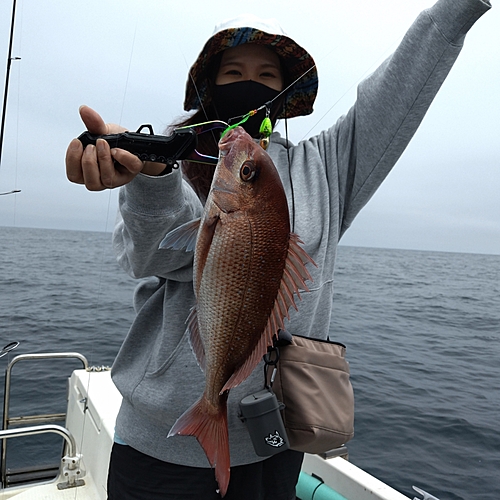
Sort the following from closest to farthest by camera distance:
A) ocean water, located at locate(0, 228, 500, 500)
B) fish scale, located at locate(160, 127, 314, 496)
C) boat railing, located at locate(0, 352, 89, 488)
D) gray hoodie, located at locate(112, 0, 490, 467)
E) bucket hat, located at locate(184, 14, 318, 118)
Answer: fish scale, located at locate(160, 127, 314, 496)
gray hoodie, located at locate(112, 0, 490, 467)
bucket hat, located at locate(184, 14, 318, 118)
boat railing, located at locate(0, 352, 89, 488)
ocean water, located at locate(0, 228, 500, 500)

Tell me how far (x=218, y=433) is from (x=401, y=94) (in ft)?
4.06

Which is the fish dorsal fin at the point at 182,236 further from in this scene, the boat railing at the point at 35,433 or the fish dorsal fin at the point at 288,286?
the boat railing at the point at 35,433

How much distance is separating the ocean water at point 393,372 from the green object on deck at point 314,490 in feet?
7.24

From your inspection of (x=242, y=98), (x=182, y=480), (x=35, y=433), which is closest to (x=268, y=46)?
(x=242, y=98)

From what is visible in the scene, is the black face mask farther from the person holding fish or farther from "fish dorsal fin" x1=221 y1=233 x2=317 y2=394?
"fish dorsal fin" x1=221 y1=233 x2=317 y2=394

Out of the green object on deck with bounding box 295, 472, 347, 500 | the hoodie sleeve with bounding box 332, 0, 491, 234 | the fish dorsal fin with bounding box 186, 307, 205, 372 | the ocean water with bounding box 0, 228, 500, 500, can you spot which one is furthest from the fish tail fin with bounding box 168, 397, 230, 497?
the ocean water with bounding box 0, 228, 500, 500

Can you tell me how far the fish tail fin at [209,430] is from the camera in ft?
3.92

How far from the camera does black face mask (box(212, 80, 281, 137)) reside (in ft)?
5.47

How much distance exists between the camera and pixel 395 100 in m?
1.59

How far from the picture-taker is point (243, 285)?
1124 mm

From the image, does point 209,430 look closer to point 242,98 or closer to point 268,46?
point 242,98

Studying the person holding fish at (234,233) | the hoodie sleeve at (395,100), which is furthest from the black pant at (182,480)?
the hoodie sleeve at (395,100)

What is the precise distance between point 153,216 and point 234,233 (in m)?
0.26

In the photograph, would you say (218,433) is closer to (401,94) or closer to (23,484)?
(401,94)
